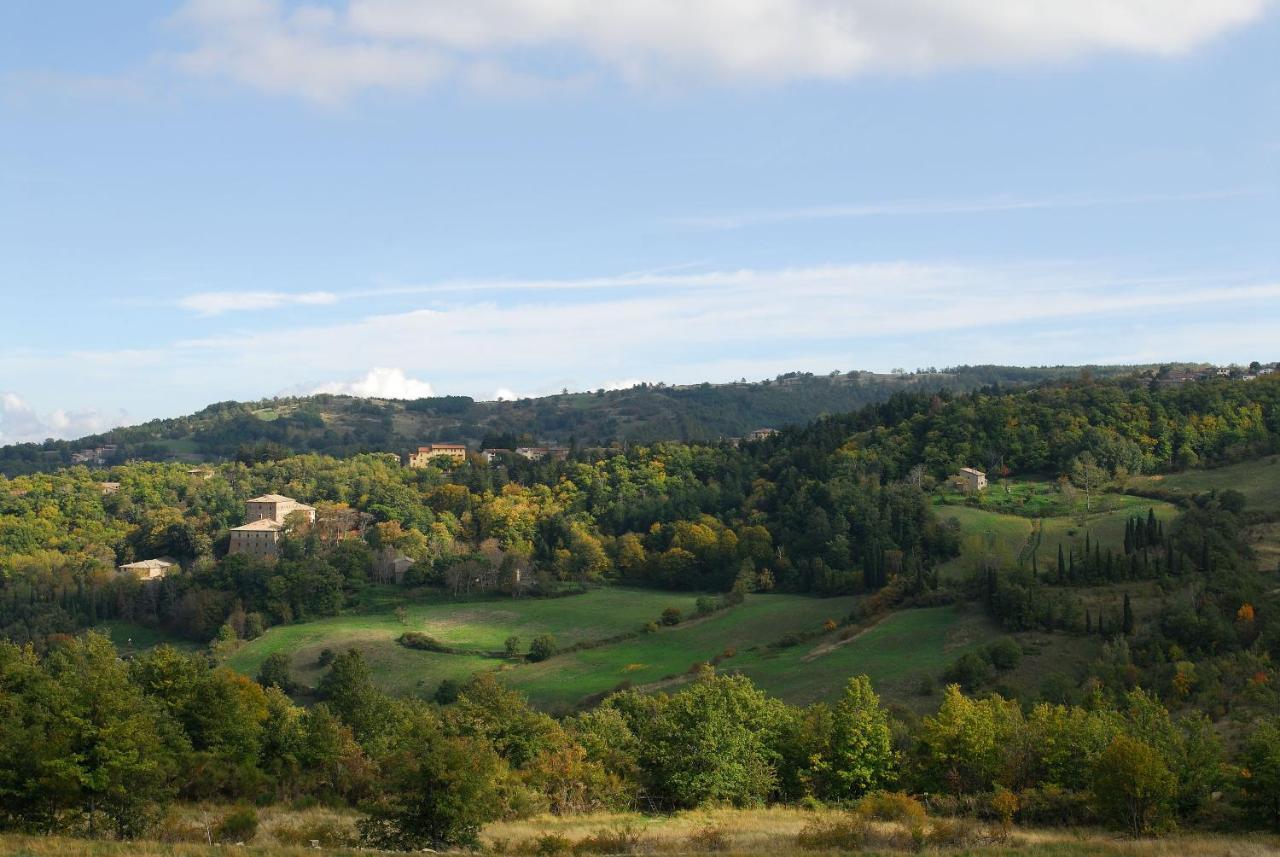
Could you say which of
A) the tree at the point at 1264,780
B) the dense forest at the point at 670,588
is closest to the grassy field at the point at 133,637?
the dense forest at the point at 670,588

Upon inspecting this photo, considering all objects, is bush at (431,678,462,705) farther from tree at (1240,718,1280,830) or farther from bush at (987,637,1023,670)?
tree at (1240,718,1280,830)

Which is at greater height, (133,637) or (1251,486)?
(1251,486)

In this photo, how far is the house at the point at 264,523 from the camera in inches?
5551

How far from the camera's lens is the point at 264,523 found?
477ft

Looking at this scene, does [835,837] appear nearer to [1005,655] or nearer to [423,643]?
[1005,655]

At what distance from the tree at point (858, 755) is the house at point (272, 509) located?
11530 centimetres

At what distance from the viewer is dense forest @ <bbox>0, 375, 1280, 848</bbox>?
119ft

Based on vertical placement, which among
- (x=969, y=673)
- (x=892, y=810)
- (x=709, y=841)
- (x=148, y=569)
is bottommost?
(x=148, y=569)

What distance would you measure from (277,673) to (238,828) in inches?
2276

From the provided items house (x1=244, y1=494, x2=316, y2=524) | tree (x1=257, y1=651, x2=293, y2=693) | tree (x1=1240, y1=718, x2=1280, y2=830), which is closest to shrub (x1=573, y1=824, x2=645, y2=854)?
tree (x1=1240, y1=718, x2=1280, y2=830)

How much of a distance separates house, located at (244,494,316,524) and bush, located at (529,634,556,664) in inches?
2529

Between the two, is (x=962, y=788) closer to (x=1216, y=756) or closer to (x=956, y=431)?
(x=1216, y=756)

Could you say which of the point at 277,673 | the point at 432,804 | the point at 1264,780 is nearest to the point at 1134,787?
the point at 1264,780

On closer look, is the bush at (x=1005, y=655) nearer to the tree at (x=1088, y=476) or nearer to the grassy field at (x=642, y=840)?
the grassy field at (x=642, y=840)
